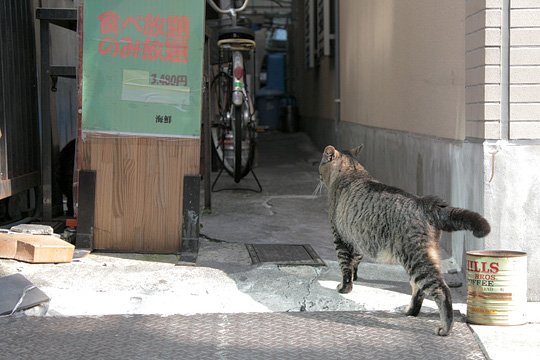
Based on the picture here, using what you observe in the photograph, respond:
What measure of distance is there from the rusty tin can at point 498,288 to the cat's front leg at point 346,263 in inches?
37.2

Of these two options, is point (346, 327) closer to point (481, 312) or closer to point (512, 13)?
point (481, 312)

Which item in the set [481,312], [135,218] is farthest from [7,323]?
[481,312]

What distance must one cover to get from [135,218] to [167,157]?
0.58 meters

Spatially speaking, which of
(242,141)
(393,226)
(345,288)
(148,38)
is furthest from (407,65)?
(393,226)

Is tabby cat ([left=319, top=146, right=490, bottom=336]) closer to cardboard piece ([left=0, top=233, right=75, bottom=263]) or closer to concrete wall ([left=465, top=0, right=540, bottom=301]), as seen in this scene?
concrete wall ([left=465, top=0, right=540, bottom=301])

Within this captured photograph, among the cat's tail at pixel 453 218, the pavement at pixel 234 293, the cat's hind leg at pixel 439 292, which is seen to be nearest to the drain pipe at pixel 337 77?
the pavement at pixel 234 293

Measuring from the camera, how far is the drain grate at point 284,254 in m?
6.21

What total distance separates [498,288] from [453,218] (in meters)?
0.56

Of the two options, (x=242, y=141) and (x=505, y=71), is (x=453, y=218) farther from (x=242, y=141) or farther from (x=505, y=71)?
(x=242, y=141)

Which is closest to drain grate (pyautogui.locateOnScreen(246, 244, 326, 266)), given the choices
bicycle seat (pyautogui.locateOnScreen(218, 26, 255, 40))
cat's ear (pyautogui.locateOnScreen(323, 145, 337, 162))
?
cat's ear (pyautogui.locateOnScreen(323, 145, 337, 162))

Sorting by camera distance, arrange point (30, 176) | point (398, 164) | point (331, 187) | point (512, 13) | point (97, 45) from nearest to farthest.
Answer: point (512, 13) < point (331, 187) < point (97, 45) < point (30, 176) < point (398, 164)

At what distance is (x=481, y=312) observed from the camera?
4.79m

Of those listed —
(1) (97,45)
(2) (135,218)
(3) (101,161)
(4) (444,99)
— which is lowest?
(2) (135,218)

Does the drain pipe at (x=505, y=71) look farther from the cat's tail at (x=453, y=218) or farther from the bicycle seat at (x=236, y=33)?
the bicycle seat at (x=236, y=33)
